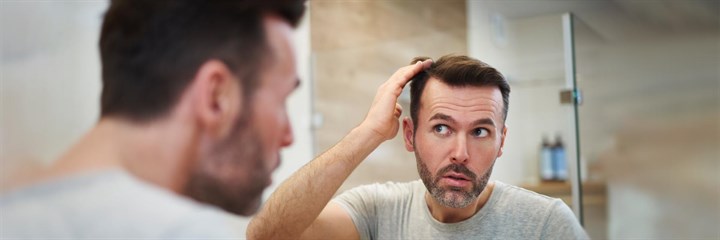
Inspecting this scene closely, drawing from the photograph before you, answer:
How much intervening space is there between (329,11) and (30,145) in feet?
1.89

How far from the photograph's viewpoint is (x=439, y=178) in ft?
3.06

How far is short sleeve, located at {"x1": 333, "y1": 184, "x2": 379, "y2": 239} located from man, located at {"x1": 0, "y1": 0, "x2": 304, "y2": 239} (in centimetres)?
38

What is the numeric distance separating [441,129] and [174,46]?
404mm

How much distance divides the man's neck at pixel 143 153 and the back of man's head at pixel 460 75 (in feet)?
1.26

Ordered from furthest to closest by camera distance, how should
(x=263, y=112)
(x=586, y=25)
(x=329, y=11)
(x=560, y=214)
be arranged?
1. (x=329, y=11)
2. (x=586, y=25)
3. (x=560, y=214)
4. (x=263, y=112)

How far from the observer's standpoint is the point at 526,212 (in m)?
0.91

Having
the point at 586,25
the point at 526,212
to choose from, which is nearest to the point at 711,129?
the point at 586,25

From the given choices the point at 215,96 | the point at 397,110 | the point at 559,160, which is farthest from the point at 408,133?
the point at 215,96

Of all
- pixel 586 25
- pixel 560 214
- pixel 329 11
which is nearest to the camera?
pixel 560 214

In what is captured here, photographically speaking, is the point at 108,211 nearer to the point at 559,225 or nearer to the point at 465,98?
the point at 465,98

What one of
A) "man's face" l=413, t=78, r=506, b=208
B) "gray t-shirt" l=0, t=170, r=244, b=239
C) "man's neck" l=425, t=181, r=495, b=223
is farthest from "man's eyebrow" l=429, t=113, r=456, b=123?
"gray t-shirt" l=0, t=170, r=244, b=239

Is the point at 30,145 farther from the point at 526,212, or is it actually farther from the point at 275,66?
the point at 526,212

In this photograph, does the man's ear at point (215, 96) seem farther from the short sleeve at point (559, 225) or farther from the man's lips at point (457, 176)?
the short sleeve at point (559, 225)

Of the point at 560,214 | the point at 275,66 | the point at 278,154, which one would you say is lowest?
the point at 560,214
